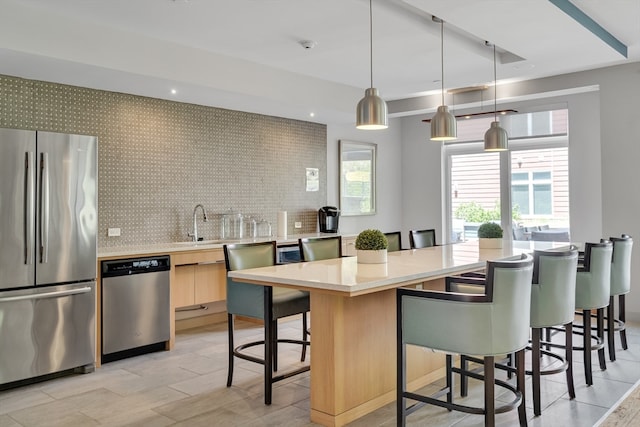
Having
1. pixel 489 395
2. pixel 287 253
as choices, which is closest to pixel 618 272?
pixel 489 395

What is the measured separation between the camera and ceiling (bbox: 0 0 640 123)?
3607mm

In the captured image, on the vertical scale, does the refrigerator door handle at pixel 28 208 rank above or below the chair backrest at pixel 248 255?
above

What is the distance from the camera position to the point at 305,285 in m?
2.71

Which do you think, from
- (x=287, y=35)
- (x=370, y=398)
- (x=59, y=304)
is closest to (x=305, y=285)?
(x=370, y=398)

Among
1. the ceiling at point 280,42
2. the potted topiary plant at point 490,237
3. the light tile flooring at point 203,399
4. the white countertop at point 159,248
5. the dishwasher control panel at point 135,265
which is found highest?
the ceiling at point 280,42

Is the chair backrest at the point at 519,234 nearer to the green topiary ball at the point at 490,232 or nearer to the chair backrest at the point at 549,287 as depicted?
the green topiary ball at the point at 490,232

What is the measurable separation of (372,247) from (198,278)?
7.33 ft

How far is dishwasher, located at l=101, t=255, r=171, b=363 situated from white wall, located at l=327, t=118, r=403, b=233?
3.12 m

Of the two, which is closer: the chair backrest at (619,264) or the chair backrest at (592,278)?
the chair backrest at (592,278)

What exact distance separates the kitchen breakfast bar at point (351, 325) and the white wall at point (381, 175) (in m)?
3.83

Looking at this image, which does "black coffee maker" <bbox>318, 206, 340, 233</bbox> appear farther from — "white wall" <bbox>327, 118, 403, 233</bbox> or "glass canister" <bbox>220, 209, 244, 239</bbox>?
"glass canister" <bbox>220, 209, 244, 239</bbox>

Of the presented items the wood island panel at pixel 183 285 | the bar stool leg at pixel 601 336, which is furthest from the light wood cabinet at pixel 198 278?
the bar stool leg at pixel 601 336

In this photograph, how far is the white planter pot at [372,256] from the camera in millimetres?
3369

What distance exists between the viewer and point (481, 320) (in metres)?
2.42
